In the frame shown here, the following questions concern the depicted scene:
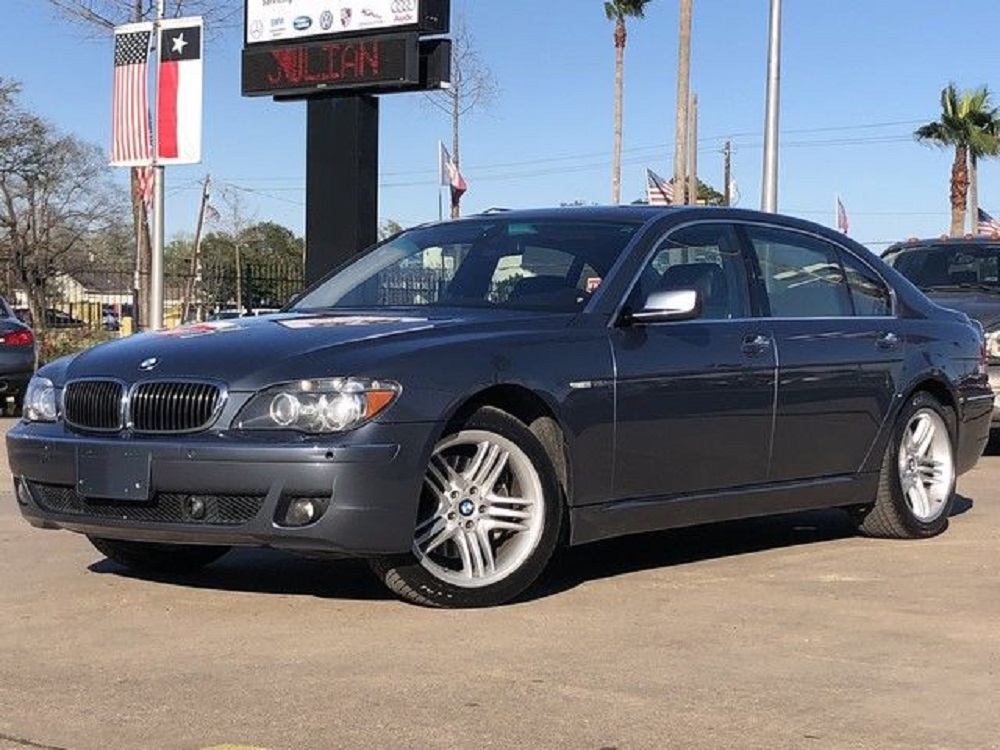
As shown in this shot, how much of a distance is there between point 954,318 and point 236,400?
4398 mm

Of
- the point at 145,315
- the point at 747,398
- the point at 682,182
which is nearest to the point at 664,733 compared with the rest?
the point at 747,398

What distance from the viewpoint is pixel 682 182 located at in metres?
33.2

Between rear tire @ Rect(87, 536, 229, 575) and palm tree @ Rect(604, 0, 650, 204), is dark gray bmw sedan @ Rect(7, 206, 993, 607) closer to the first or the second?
rear tire @ Rect(87, 536, 229, 575)

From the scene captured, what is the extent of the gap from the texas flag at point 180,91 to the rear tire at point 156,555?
1209cm

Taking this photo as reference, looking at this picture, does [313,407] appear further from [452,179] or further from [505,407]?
[452,179]

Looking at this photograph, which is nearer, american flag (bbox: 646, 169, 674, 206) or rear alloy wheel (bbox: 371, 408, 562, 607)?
rear alloy wheel (bbox: 371, 408, 562, 607)

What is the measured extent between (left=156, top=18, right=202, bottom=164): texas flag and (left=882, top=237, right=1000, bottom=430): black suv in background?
313 inches

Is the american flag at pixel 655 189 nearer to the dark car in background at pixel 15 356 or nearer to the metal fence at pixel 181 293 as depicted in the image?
the metal fence at pixel 181 293

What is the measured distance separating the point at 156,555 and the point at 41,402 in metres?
0.83

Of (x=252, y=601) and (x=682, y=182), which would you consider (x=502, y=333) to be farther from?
(x=682, y=182)

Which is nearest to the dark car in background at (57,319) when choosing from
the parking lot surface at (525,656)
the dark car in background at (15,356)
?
the dark car in background at (15,356)

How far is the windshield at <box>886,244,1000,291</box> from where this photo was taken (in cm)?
1379

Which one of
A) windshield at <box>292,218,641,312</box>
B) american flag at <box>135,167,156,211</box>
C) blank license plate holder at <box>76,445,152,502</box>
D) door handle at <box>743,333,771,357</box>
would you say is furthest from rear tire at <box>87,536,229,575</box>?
american flag at <box>135,167,156,211</box>

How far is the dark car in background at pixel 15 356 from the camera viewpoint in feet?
55.5
